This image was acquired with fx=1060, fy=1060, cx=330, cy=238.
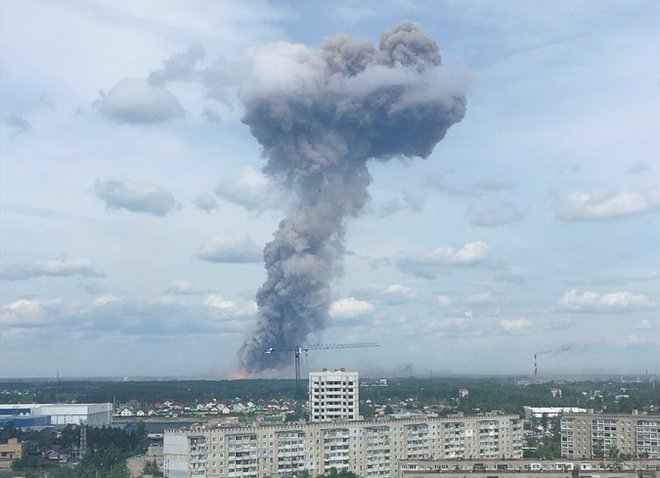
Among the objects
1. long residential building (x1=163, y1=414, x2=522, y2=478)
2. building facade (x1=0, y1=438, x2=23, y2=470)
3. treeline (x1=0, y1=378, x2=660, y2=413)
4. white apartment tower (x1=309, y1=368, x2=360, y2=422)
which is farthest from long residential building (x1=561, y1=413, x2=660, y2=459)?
building facade (x1=0, y1=438, x2=23, y2=470)

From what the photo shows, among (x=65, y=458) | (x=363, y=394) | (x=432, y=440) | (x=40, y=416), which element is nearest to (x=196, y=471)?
(x=432, y=440)

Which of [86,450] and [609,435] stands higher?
[609,435]

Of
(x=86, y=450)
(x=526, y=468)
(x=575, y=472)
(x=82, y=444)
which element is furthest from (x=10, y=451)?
(x=575, y=472)

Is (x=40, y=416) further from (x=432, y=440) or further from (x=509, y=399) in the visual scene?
(x=432, y=440)

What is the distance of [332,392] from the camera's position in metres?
47.1

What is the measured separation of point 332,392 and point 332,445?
1200 centimetres

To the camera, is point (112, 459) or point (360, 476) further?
point (112, 459)

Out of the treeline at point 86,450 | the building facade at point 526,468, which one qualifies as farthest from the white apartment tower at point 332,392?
the building facade at point 526,468

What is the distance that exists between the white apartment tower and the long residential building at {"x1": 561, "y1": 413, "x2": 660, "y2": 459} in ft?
31.8

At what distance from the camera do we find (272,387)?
97.7 meters

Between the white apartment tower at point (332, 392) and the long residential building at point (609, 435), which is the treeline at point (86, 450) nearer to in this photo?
the white apartment tower at point (332, 392)

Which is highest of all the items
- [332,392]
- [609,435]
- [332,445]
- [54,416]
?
[332,392]

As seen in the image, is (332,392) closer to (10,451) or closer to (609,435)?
(609,435)

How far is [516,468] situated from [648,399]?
141 feet
